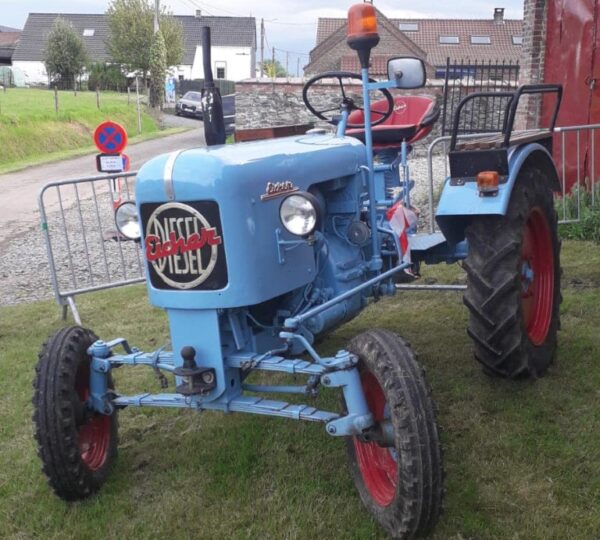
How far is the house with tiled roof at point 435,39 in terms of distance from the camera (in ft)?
151

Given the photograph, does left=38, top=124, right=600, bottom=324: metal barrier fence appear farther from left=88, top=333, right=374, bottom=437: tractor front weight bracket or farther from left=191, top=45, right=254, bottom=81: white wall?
left=191, top=45, right=254, bottom=81: white wall

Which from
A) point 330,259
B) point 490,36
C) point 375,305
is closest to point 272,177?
point 330,259

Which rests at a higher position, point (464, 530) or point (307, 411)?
point (307, 411)

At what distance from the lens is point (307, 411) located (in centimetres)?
272

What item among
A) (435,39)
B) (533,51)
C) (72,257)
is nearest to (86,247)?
(72,257)

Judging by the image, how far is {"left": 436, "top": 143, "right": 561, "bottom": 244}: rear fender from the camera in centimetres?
351

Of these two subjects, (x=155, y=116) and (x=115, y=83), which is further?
(x=115, y=83)

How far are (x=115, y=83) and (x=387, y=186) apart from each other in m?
46.7

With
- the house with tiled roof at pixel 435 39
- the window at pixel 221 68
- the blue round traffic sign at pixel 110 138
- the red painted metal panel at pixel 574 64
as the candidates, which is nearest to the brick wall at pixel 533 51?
the red painted metal panel at pixel 574 64

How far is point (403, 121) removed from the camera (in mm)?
5016

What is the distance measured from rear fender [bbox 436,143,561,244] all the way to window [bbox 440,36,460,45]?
4881cm

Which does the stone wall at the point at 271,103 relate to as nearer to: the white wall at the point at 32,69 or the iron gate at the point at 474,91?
the iron gate at the point at 474,91

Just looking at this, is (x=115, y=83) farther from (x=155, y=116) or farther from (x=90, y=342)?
(x=90, y=342)

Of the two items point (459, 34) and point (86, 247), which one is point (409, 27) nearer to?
point (459, 34)
